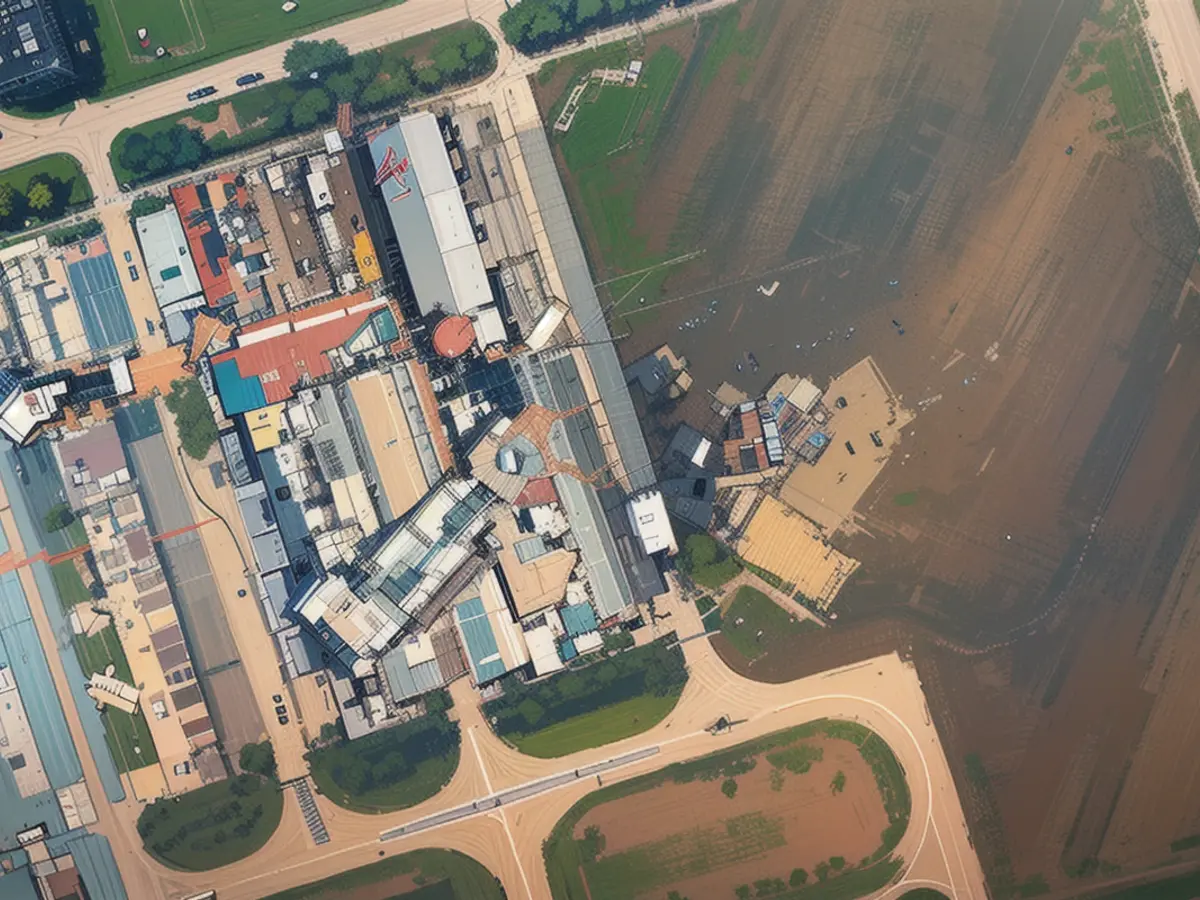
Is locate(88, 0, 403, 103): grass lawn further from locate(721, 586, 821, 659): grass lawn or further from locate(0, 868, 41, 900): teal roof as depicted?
locate(0, 868, 41, 900): teal roof

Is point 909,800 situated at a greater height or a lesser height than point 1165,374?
lesser

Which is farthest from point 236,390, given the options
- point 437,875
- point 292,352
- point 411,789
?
point 437,875

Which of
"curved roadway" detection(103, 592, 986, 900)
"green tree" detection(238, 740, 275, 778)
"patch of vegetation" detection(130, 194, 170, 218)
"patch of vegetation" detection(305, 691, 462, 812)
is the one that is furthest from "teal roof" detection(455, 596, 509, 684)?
"patch of vegetation" detection(130, 194, 170, 218)

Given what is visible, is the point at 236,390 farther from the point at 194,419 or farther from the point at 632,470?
the point at 632,470

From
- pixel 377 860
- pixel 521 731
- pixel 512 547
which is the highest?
pixel 512 547

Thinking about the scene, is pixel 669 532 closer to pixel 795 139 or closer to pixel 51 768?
pixel 795 139

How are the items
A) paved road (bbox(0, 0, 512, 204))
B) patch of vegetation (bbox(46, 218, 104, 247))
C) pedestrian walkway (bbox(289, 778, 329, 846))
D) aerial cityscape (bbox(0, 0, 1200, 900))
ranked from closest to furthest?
aerial cityscape (bbox(0, 0, 1200, 900)) → pedestrian walkway (bbox(289, 778, 329, 846)) → paved road (bbox(0, 0, 512, 204)) → patch of vegetation (bbox(46, 218, 104, 247))

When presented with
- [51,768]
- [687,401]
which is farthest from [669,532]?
[51,768]
